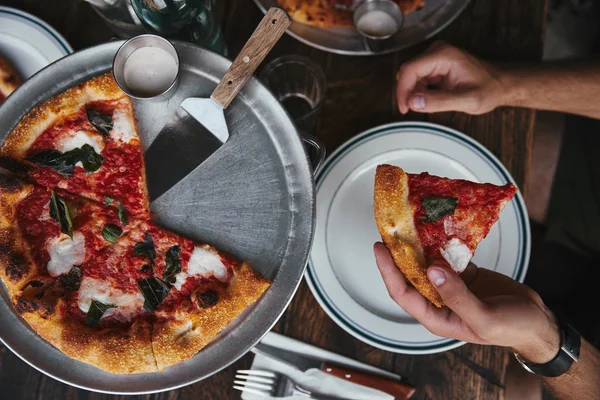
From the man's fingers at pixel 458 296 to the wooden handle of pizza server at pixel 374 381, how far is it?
625 mm

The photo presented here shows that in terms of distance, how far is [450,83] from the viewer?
261cm

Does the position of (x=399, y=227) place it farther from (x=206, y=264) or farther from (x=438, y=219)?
(x=206, y=264)

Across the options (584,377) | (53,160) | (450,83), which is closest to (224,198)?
(53,160)

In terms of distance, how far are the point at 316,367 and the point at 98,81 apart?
60.1 inches

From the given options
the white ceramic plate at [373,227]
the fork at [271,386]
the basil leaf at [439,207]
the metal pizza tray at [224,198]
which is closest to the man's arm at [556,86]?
the white ceramic plate at [373,227]

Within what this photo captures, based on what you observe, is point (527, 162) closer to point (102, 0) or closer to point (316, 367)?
point (316, 367)

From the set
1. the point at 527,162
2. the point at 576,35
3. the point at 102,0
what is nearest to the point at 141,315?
the point at 102,0

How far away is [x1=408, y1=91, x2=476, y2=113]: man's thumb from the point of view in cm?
245

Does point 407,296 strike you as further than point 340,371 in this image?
No

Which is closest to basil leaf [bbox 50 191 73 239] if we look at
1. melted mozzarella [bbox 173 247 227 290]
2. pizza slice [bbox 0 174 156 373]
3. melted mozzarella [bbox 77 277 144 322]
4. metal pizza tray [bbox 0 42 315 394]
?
pizza slice [bbox 0 174 156 373]

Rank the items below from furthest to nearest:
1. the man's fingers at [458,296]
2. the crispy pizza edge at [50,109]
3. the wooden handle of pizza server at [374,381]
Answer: the wooden handle of pizza server at [374,381]
the crispy pizza edge at [50,109]
the man's fingers at [458,296]

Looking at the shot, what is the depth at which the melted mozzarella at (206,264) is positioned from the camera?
231 cm

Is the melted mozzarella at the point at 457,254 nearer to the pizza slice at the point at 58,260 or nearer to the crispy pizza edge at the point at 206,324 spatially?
the crispy pizza edge at the point at 206,324

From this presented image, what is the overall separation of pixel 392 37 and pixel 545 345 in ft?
4.91
